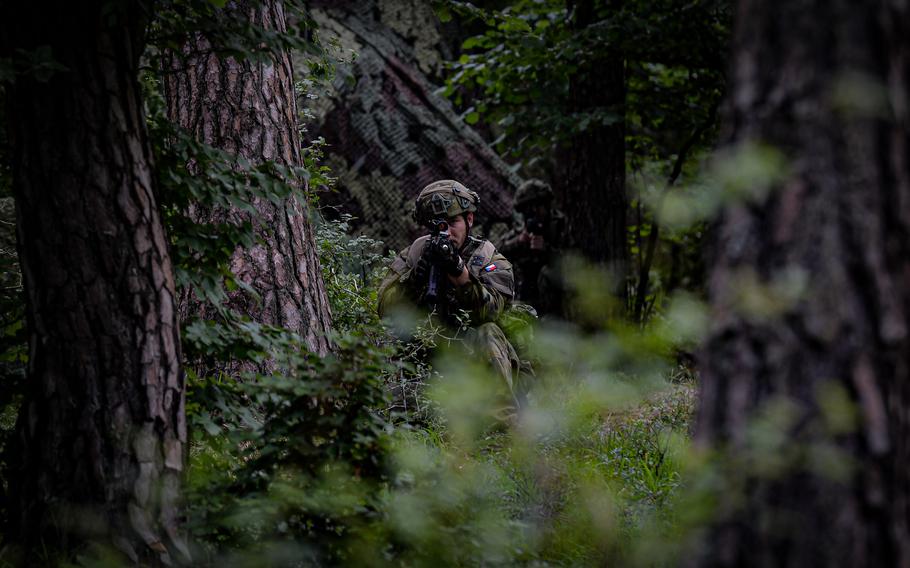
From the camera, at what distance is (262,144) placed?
398 centimetres

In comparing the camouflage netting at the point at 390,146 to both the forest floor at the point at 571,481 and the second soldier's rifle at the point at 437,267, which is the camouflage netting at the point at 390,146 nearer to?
the second soldier's rifle at the point at 437,267

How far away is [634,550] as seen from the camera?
2.51m

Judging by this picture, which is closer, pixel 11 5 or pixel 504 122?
pixel 11 5

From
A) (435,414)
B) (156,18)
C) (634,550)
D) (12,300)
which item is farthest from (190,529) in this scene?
(435,414)

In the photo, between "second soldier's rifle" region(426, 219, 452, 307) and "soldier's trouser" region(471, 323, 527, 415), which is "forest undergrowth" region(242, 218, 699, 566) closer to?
"soldier's trouser" region(471, 323, 527, 415)

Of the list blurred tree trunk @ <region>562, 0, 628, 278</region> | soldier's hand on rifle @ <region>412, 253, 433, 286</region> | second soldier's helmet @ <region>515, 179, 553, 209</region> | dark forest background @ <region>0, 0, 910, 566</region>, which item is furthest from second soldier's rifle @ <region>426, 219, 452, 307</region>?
second soldier's helmet @ <region>515, 179, 553, 209</region>

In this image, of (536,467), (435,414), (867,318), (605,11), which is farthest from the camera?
(605,11)

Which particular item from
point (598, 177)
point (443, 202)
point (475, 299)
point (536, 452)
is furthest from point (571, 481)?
point (598, 177)

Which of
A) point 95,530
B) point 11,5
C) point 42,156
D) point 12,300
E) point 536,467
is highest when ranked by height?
point 11,5

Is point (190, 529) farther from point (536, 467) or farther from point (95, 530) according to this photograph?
point (536, 467)

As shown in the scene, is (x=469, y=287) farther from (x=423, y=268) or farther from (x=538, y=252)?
(x=538, y=252)

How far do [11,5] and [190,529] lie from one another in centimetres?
153

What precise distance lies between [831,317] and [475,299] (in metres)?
3.45

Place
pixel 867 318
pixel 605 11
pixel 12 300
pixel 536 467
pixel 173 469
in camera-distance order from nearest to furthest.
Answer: pixel 867 318 → pixel 173 469 → pixel 12 300 → pixel 536 467 → pixel 605 11
